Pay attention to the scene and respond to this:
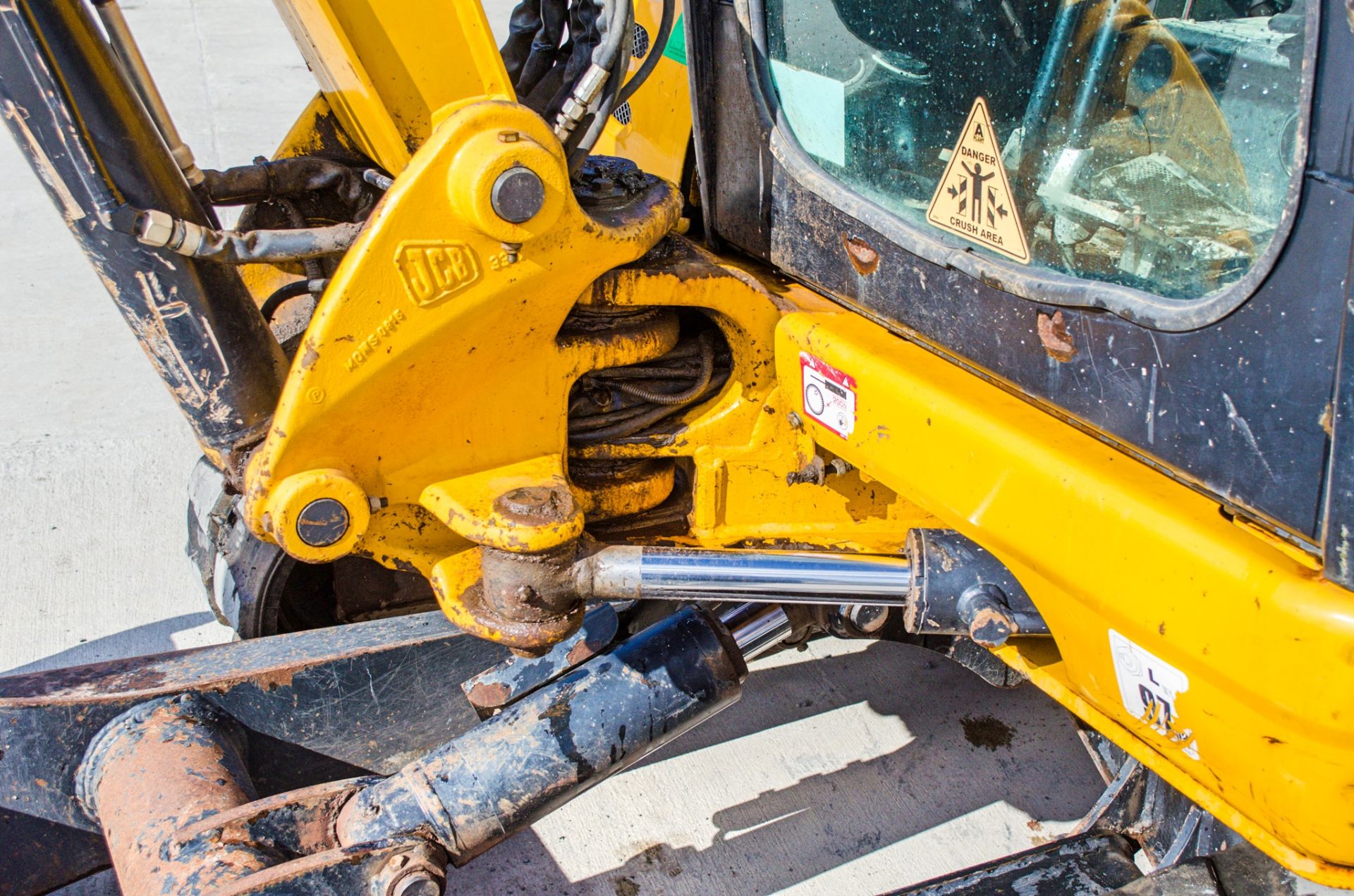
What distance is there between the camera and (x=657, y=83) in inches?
97.1

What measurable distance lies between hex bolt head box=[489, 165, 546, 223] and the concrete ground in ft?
4.50

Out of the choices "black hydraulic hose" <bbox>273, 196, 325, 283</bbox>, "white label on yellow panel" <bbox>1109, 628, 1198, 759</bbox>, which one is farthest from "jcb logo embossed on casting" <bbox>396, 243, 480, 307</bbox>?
"white label on yellow panel" <bbox>1109, 628, 1198, 759</bbox>

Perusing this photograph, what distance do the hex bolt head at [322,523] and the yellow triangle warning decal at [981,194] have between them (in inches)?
39.1

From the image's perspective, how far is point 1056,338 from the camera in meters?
1.33

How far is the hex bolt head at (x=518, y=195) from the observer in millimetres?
1509

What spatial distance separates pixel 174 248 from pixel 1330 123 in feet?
4.68

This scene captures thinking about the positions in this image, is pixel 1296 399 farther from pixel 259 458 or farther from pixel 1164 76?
pixel 259 458

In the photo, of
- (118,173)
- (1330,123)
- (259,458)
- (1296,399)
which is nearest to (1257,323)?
(1296,399)

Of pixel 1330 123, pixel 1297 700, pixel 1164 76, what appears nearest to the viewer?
pixel 1330 123

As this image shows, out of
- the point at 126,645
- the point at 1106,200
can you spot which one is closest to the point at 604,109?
the point at 1106,200

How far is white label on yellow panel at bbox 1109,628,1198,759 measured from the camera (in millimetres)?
1263

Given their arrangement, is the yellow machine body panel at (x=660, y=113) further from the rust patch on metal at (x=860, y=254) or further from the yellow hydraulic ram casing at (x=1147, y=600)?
the yellow hydraulic ram casing at (x=1147, y=600)

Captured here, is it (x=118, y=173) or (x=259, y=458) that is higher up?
(x=118, y=173)

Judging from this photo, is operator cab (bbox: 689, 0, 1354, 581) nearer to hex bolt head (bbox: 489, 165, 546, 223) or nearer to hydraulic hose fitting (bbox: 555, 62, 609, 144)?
hydraulic hose fitting (bbox: 555, 62, 609, 144)
